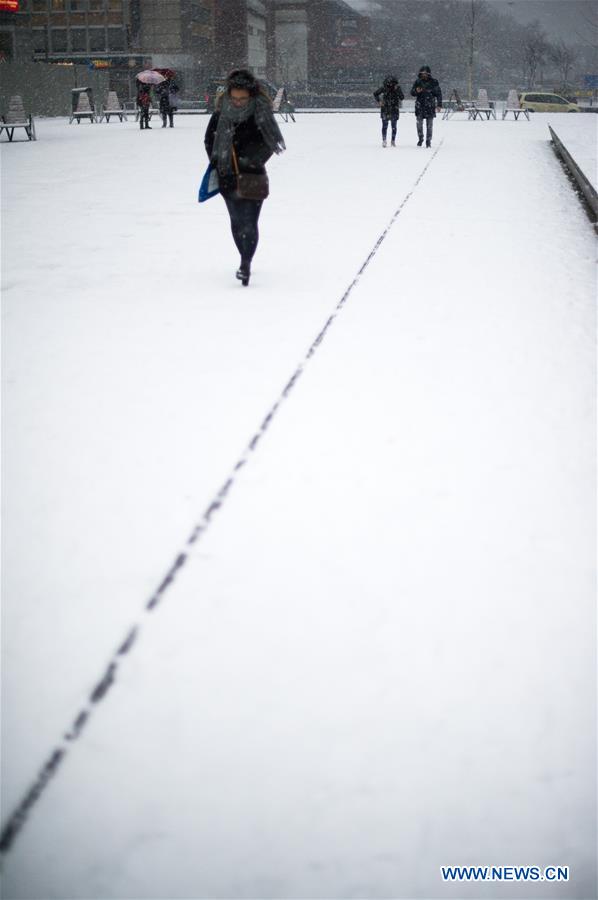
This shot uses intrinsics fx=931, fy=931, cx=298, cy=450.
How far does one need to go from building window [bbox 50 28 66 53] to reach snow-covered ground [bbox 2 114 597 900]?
6954 centimetres

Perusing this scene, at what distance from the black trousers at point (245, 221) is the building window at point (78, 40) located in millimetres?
68978

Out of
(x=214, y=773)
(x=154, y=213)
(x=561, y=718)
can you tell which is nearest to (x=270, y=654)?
(x=214, y=773)

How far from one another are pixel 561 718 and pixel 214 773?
101 centimetres

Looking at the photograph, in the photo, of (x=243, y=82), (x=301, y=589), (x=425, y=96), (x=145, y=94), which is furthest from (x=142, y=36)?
(x=301, y=589)

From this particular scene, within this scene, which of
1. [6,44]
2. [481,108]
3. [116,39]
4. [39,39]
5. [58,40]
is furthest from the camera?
[39,39]

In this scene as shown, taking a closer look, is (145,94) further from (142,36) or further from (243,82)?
(142,36)

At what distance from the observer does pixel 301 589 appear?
3.29 meters

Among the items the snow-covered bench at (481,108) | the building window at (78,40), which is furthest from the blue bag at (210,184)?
the building window at (78,40)

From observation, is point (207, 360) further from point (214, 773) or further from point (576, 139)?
point (576, 139)

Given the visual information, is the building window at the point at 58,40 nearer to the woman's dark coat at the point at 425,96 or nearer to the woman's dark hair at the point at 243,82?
the woman's dark coat at the point at 425,96

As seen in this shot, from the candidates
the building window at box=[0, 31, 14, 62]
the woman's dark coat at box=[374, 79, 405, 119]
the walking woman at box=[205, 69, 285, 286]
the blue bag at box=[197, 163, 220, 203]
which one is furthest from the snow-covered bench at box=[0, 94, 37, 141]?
the building window at box=[0, 31, 14, 62]

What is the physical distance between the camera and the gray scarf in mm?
7191

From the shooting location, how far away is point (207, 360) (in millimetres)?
5816

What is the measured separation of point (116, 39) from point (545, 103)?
35598 mm
